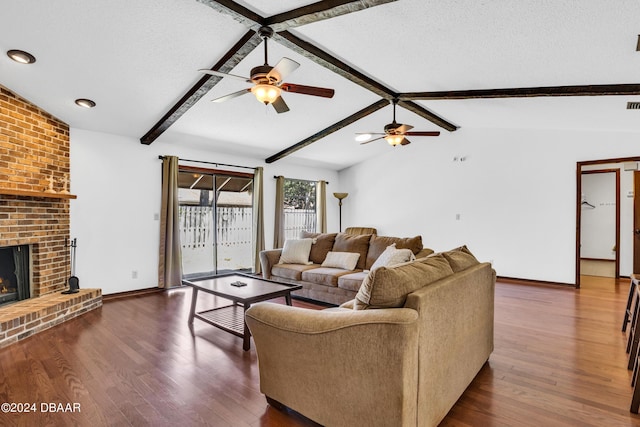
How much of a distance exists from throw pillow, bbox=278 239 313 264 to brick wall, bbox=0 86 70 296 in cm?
283

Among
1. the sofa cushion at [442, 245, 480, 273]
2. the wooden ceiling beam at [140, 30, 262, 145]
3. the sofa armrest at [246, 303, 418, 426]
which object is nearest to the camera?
the sofa armrest at [246, 303, 418, 426]

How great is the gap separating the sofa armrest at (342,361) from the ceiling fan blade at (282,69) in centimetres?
180

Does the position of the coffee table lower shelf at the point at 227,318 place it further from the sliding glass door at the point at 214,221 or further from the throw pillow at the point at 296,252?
the sliding glass door at the point at 214,221

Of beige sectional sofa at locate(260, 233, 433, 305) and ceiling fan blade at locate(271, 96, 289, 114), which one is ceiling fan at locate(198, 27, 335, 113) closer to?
ceiling fan blade at locate(271, 96, 289, 114)

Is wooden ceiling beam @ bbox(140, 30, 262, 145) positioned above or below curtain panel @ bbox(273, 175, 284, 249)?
above

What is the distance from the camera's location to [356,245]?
469cm

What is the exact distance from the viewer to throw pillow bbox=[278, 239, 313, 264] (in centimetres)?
488

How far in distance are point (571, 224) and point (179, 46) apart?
6.04m

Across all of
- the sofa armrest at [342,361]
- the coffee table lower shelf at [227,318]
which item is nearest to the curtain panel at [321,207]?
the coffee table lower shelf at [227,318]

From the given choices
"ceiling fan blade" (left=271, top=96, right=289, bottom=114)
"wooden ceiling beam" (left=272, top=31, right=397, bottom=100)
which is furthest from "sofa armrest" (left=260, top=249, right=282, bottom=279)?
"wooden ceiling beam" (left=272, top=31, right=397, bottom=100)

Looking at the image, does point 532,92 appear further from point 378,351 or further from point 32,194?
point 32,194

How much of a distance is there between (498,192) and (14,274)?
713cm

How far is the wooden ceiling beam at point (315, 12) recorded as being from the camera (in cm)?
246

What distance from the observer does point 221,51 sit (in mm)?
3271
